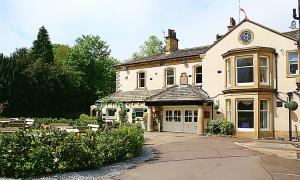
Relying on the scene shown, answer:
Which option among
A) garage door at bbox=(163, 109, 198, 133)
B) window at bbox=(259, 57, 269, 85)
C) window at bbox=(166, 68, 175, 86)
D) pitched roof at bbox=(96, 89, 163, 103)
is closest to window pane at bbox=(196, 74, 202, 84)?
window at bbox=(166, 68, 175, 86)

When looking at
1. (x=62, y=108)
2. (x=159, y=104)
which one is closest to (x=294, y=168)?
(x=159, y=104)

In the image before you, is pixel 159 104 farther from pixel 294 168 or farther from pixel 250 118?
pixel 294 168

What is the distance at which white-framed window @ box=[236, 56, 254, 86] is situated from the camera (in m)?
24.1

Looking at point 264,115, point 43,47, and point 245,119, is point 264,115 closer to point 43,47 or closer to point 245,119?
point 245,119

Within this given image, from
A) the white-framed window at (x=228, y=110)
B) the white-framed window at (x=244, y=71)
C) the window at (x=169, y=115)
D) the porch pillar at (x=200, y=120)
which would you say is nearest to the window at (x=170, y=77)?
the window at (x=169, y=115)

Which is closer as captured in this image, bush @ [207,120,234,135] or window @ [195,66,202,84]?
bush @ [207,120,234,135]

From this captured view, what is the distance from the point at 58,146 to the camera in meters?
10.9

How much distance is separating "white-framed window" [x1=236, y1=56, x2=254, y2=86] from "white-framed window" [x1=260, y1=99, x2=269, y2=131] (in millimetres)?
1730

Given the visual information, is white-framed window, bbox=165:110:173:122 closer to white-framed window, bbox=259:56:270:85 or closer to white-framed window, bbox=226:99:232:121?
white-framed window, bbox=226:99:232:121

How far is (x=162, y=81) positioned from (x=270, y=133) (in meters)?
11.7

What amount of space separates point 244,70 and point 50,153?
17569mm

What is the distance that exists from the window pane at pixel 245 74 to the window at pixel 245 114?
1.55 meters

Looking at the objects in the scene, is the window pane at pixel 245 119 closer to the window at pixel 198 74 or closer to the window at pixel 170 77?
the window at pixel 198 74

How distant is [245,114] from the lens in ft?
79.8
